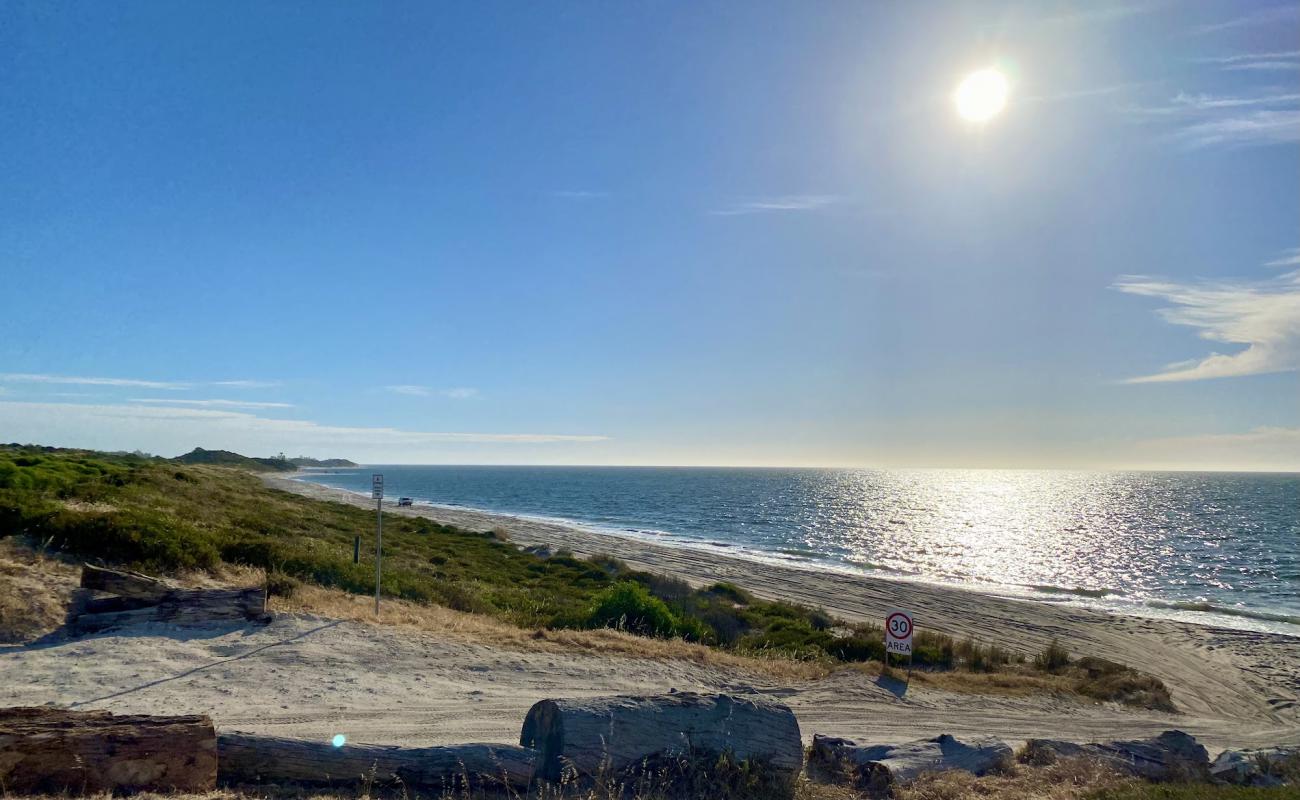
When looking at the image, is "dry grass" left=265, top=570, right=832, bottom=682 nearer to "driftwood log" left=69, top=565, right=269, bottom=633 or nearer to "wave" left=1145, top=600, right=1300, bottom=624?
"driftwood log" left=69, top=565, right=269, bottom=633

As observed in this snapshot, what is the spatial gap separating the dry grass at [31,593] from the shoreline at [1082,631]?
24080mm

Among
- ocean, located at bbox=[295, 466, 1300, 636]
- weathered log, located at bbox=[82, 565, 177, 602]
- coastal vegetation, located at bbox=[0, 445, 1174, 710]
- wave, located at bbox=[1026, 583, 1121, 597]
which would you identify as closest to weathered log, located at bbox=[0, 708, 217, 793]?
weathered log, located at bbox=[82, 565, 177, 602]

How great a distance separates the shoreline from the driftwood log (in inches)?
842

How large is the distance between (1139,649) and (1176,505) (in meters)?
101

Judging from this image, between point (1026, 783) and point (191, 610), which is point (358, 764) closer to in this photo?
point (1026, 783)

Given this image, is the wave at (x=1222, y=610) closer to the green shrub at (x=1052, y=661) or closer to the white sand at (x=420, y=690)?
the white sand at (x=420, y=690)

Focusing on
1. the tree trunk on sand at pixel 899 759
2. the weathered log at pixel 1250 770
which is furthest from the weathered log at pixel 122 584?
the weathered log at pixel 1250 770

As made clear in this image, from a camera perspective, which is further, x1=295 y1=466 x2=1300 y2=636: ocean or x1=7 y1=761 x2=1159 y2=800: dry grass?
x1=295 y1=466 x2=1300 y2=636: ocean

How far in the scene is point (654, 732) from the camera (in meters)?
7.29

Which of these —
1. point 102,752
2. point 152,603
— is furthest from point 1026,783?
point 152,603

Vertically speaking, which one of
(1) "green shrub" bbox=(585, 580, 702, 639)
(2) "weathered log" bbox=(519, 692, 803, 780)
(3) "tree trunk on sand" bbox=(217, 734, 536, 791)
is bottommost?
(1) "green shrub" bbox=(585, 580, 702, 639)

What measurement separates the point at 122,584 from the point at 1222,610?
1707 inches

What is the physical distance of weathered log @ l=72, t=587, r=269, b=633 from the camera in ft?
39.9

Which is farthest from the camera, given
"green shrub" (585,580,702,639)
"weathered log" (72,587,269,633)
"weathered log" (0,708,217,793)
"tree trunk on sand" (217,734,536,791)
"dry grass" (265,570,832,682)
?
"green shrub" (585,580,702,639)
